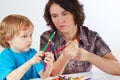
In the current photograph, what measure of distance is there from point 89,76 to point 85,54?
128 millimetres

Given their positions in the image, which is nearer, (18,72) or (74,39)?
(18,72)

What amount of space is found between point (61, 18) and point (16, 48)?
1.07ft

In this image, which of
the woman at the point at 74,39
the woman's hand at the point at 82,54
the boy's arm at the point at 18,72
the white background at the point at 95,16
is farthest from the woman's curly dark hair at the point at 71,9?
the white background at the point at 95,16

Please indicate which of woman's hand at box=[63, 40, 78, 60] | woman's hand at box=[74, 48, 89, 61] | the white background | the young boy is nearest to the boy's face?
the young boy

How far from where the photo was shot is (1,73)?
44.7 inches

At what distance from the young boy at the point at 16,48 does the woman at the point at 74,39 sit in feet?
0.68

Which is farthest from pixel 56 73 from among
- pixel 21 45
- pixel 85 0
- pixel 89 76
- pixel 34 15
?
pixel 85 0

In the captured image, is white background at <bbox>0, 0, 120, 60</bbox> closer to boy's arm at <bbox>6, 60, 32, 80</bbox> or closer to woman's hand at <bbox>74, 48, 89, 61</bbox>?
woman's hand at <bbox>74, 48, 89, 61</bbox>

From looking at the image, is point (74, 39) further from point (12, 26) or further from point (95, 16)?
point (95, 16)

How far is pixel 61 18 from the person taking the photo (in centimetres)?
142

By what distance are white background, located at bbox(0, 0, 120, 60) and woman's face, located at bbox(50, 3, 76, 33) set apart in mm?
818

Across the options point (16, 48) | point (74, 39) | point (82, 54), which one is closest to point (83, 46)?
point (74, 39)

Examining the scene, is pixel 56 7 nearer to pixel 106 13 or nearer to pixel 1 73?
pixel 1 73

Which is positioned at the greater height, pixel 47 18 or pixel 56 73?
pixel 47 18
